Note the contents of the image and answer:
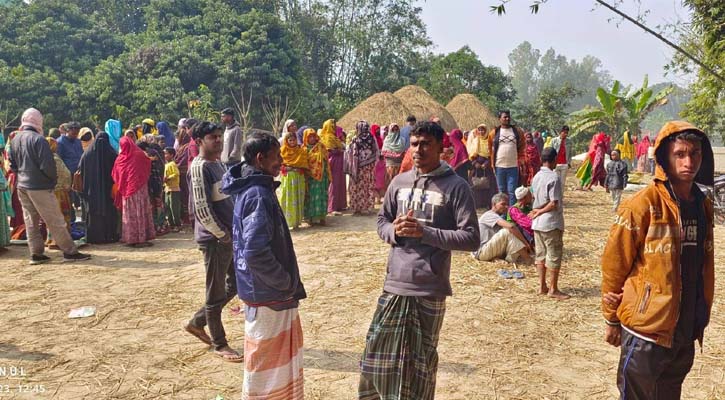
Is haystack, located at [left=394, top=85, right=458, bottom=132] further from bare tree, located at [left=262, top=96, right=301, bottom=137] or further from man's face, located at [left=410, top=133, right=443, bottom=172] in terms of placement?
man's face, located at [left=410, top=133, right=443, bottom=172]

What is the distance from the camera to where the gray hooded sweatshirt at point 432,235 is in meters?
2.74

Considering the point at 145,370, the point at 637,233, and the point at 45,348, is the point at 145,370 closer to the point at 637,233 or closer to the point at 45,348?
the point at 45,348

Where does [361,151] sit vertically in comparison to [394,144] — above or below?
below

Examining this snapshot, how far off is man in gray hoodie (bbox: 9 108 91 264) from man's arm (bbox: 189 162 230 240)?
12.8 feet

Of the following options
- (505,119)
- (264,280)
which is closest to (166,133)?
(505,119)

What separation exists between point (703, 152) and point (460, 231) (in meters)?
1.20

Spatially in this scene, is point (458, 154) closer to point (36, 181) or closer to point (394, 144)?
point (394, 144)

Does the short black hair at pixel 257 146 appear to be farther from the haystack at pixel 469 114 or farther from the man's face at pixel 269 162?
the haystack at pixel 469 114

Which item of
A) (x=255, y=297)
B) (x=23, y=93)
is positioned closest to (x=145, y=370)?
(x=255, y=297)

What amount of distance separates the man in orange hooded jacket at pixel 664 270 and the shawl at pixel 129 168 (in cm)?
699

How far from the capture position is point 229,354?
4.07 meters

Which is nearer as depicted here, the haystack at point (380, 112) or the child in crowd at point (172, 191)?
the child in crowd at point (172, 191)

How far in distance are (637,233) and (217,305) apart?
9.57 feet

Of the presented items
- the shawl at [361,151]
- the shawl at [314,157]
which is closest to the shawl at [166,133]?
the shawl at [314,157]
